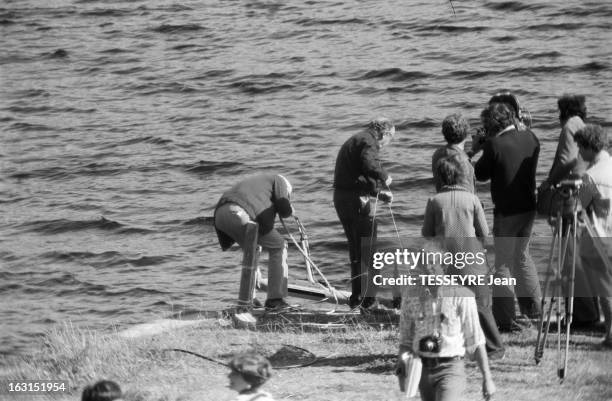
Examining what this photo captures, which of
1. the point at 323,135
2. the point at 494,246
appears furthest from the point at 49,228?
the point at 494,246

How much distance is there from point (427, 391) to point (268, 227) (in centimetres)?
381

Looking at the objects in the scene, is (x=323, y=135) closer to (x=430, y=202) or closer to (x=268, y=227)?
(x=268, y=227)

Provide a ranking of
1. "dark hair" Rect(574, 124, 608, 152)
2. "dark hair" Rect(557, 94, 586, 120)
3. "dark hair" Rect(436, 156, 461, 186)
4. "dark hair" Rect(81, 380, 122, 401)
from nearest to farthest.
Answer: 1. "dark hair" Rect(81, 380, 122, 401)
2. "dark hair" Rect(436, 156, 461, 186)
3. "dark hair" Rect(574, 124, 608, 152)
4. "dark hair" Rect(557, 94, 586, 120)

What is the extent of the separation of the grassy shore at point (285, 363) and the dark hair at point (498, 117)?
173cm

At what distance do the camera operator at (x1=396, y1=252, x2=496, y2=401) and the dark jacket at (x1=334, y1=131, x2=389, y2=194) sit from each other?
10.3 ft

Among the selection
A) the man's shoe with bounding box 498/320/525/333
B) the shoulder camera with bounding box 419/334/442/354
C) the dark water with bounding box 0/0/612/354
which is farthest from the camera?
the dark water with bounding box 0/0/612/354

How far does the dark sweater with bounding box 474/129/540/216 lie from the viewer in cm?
981

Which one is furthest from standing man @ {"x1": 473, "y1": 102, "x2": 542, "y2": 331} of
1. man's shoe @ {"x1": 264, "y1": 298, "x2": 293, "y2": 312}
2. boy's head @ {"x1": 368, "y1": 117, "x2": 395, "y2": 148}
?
man's shoe @ {"x1": 264, "y1": 298, "x2": 293, "y2": 312}

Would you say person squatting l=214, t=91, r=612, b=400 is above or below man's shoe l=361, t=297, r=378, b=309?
above

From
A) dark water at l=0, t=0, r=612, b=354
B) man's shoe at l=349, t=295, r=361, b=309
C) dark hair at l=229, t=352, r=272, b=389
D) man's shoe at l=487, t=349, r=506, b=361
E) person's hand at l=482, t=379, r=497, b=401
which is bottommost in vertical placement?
dark water at l=0, t=0, r=612, b=354

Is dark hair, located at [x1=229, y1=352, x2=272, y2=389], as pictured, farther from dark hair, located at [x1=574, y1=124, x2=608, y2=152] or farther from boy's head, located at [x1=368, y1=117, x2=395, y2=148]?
boy's head, located at [x1=368, y1=117, x2=395, y2=148]

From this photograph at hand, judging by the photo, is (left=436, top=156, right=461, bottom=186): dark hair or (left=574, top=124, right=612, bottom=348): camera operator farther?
(left=574, top=124, right=612, bottom=348): camera operator

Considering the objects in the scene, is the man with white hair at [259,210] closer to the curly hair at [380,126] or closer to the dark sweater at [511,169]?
the curly hair at [380,126]

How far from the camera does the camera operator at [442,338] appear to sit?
7.55 metres
